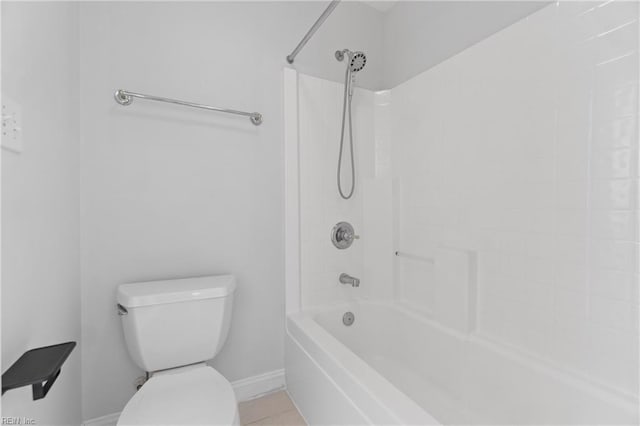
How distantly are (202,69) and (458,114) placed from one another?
1307mm

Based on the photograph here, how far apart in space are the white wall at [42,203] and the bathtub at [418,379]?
0.94 metres

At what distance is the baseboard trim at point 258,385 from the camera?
1677 mm

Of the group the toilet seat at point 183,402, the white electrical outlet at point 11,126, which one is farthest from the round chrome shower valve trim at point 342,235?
the white electrical outlet at point 11,126

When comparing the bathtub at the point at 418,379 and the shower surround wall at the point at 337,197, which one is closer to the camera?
the bathtub at the point at 418,379

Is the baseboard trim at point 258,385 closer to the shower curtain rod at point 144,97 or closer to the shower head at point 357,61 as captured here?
the shower curtain rod at point 144,97

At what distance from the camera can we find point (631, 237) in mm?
1007

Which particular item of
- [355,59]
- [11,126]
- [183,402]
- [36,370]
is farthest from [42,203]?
[355,59]

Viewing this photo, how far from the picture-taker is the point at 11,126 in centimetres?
73

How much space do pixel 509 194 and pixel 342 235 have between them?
91cm

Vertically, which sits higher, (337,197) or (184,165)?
(184,165)

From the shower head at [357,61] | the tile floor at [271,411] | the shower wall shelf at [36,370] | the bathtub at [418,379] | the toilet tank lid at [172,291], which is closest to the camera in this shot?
the shower wall shelf at [36,370]

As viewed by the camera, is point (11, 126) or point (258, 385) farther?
point (258, 385)

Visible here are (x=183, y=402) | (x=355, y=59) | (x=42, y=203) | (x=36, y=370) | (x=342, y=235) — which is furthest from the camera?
(x=342, y=235)

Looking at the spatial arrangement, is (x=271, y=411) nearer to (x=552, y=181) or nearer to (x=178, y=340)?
(x=178, y=340)
